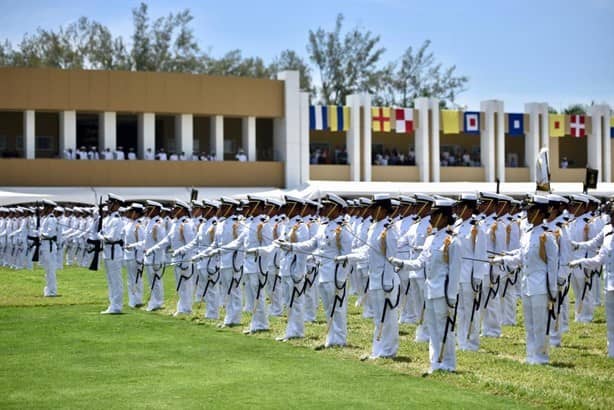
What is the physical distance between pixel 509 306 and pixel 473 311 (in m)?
3.81

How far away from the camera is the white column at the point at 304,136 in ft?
177

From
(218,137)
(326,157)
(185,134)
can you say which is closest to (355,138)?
(326,157)

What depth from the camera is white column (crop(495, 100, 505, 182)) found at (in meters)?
58.3

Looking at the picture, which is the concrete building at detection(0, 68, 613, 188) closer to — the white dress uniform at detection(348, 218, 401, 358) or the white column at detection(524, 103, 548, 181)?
the white column at detection(524, 103, 548, 181)

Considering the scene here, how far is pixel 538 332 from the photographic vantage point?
45.8ft

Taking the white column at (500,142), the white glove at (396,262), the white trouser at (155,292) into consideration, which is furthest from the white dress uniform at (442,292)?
the white column at (500,142)

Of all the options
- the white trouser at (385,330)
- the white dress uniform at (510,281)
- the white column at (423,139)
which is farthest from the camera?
the white column at (423,139)

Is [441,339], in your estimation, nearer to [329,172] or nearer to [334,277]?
[334,277]

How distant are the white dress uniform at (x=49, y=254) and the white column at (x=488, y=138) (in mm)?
35611

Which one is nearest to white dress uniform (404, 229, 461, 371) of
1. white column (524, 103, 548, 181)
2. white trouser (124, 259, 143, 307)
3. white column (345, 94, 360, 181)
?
white trouser (124, 259, 143, 307)

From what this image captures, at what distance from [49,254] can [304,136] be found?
2964 centimetres

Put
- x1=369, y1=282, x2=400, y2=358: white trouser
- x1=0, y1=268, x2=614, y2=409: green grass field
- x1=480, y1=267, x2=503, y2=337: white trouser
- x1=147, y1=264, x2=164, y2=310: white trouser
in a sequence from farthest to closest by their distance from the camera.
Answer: x1=147, y1=264, x2=164, y2=310: white trouser → x1=480, y1=267, x2=503, y2=337: white trouser → x1=369, y1=282, x2=400, y2=358: white trouser → x1=0, y1=268, x2=614, y2=409: green grass field

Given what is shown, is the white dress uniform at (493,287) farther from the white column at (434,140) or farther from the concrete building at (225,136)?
the white column at (434,140)

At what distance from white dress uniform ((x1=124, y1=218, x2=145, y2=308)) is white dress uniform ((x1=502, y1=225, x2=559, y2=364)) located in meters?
9.97
